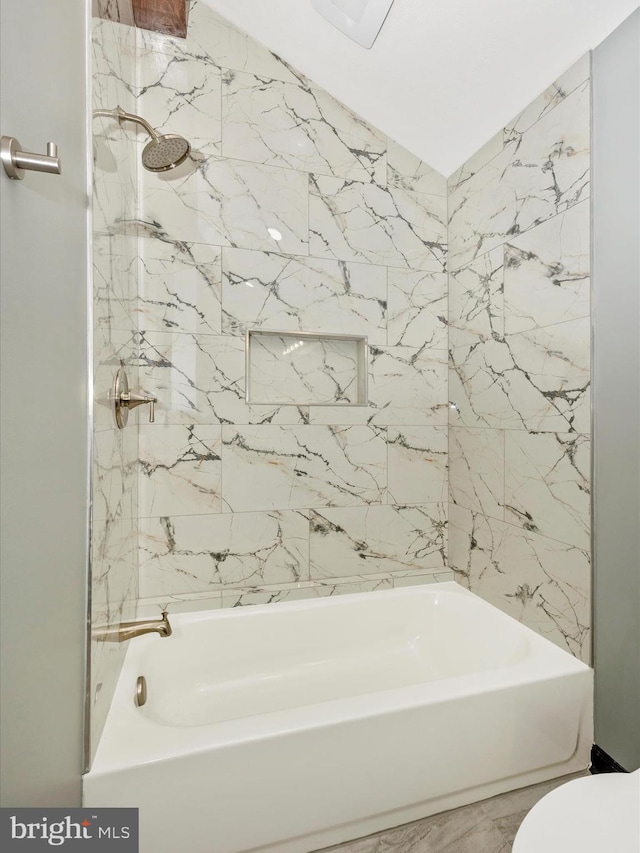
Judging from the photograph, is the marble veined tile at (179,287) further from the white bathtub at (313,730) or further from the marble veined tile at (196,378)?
the white bathtub at (313,730)

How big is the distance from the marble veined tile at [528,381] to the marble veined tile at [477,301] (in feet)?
0.20

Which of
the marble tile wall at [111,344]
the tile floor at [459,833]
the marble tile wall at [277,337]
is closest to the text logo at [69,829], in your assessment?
the marble tile wall at [111,344]

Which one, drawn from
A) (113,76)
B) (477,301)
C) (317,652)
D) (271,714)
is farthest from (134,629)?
(477,301)

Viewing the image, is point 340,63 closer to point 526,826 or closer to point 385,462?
point 385,462

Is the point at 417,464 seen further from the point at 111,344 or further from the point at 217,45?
the point at 217,45

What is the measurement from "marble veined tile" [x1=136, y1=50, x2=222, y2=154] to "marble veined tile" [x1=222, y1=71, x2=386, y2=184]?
53 millimetres

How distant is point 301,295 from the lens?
206 cm

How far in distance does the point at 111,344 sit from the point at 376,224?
4.77 feet

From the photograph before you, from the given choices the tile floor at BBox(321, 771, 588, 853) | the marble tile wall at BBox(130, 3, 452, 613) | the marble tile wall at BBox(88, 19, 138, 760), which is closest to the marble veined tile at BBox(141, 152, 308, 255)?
the marble tile wall at BBox(130, 3, 452, 613)

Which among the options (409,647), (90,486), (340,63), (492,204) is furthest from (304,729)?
(340,63)

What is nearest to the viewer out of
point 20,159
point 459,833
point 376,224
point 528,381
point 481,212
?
point 20,159

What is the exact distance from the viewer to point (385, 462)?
2205 millimetres

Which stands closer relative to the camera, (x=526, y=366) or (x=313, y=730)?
(x=313, y=730)

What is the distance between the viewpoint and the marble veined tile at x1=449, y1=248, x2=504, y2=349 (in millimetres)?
1939
